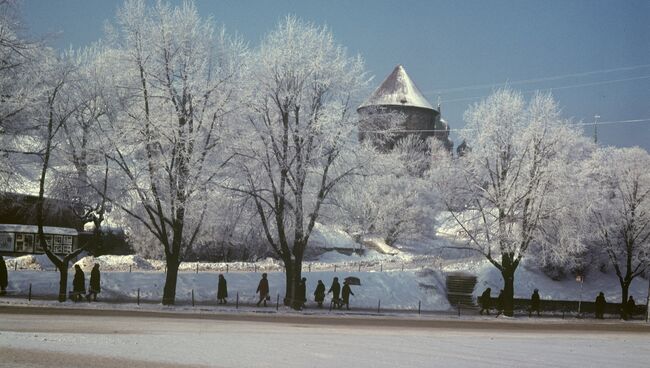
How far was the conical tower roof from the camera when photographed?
343 feet

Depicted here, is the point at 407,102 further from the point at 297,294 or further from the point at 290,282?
the point at 297,294

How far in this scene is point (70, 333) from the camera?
16.0 meters

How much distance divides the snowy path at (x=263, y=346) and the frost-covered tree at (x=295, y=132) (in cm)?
958

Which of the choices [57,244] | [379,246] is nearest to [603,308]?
[379,246]

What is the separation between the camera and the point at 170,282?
30141 mm

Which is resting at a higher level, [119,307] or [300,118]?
[300,118]

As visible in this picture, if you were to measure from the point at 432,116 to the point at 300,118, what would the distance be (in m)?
77.5

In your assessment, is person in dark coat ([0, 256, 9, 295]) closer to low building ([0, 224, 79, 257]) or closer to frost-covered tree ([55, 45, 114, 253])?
frost-covered tree ([55, 45, 114, 253])

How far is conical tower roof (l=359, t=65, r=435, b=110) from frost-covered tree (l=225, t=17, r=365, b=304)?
71535 mm

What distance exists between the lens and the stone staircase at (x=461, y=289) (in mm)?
44219

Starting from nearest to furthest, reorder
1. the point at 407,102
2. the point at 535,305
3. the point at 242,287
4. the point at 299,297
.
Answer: the point at 299,297, the point at 242,287, the point at 535,305, the point at 407,102

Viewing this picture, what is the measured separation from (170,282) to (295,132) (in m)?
8.23

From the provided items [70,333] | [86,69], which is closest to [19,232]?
[86,69]

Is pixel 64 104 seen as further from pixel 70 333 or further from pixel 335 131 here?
pixel 70 333
